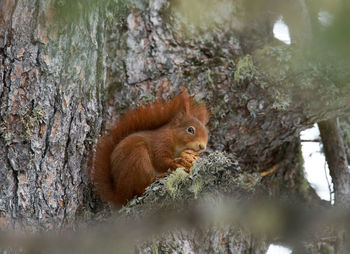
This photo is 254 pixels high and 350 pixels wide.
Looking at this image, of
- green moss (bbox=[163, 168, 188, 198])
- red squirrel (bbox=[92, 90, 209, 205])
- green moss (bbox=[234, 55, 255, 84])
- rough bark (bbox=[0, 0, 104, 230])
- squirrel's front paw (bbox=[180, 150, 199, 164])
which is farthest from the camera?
squirrel's front paw (bbox=[180, 150, 199, 164])

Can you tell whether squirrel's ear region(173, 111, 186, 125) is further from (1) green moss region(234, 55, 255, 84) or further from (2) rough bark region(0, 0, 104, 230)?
(2) rough bark region(0, 0, 104, 230)

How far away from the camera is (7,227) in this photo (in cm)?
147

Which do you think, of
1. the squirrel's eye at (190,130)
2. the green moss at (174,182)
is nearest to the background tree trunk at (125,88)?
the squirrel's eye at (190,130)

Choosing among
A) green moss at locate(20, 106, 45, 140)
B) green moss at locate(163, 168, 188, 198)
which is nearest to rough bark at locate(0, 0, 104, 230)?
green moss at locate(20, 106, 45, 140)

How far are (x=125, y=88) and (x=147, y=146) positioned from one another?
0.30 m

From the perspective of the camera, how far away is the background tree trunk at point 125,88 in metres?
1.55

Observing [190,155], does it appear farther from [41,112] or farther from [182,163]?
[41,112]

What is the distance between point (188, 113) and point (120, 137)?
391 millimetres

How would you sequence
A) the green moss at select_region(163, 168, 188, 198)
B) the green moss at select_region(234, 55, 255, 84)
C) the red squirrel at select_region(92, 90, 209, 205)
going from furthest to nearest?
1. the green moss at select_region(234, 55, 255, 84)
2. the red squirrel at select_region(92, 90, 209, 205)
3. the green moss at select_region(163, 168, 188, 198)

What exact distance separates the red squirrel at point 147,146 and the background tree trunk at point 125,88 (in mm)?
68

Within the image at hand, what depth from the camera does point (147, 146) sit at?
220 cm

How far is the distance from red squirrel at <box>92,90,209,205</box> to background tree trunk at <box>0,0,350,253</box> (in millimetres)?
68

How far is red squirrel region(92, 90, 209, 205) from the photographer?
2.02m

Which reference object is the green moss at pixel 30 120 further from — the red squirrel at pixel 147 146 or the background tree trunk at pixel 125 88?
the red squirrel at pixel 147 146
